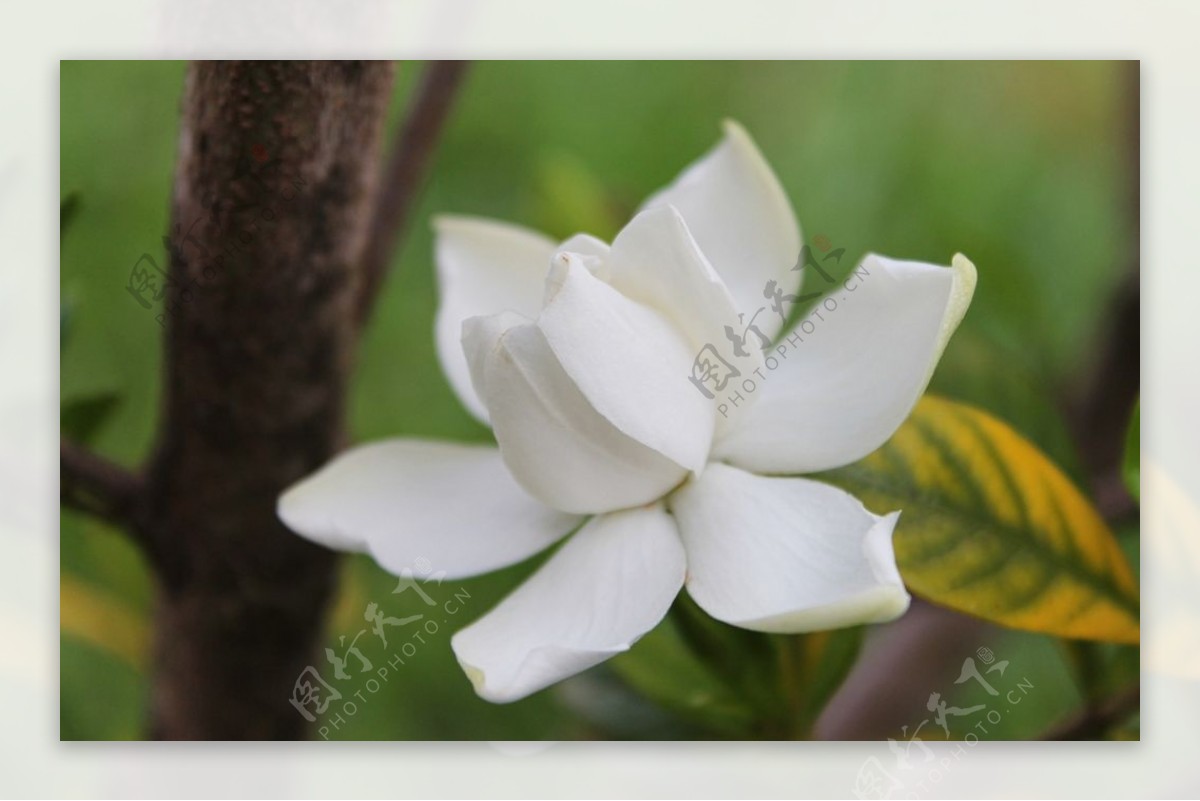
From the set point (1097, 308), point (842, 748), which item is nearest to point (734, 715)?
point (842, 748)

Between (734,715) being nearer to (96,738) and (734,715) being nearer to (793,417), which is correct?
(793,417)

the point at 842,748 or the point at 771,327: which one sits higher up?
the point at 771,327

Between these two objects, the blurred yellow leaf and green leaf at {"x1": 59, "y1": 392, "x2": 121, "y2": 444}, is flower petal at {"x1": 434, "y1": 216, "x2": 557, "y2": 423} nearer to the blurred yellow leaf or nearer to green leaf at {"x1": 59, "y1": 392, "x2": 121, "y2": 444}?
green leaf at {"x1": 59, "y1": 392, "x2": 121, "y2": 444}

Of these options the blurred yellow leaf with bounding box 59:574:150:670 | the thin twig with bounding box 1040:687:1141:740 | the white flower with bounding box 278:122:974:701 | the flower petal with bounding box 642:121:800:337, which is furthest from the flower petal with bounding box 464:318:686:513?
the blurred yellow leaf with bounding box 59:574:150:670

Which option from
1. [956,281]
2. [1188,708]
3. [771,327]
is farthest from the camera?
[1188,708]

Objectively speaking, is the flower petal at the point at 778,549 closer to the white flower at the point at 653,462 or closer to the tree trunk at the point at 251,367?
the white flower at the point at 653,462
